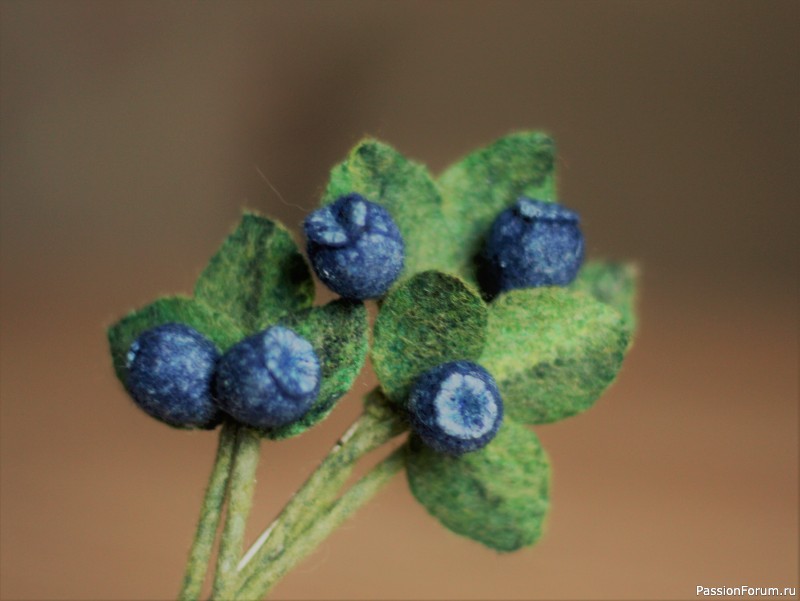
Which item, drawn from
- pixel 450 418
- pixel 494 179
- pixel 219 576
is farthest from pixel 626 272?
pixel 219 576

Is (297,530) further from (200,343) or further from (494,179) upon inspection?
(494,179)

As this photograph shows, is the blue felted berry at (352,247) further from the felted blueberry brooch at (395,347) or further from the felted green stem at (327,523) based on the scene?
the felted green stem at (327,523)

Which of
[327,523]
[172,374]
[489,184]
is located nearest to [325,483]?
[327,523]

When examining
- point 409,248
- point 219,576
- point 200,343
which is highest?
point 409,248

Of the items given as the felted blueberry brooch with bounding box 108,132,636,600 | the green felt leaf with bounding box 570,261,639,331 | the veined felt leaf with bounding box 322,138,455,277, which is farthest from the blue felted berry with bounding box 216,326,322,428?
the green felt leaf with bounding box 570,261,639,331

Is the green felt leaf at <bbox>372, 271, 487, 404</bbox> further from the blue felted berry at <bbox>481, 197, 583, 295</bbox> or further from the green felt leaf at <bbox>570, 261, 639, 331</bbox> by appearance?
the green felt leaf at <bbox>570, 261, 639, 331</bbox>
